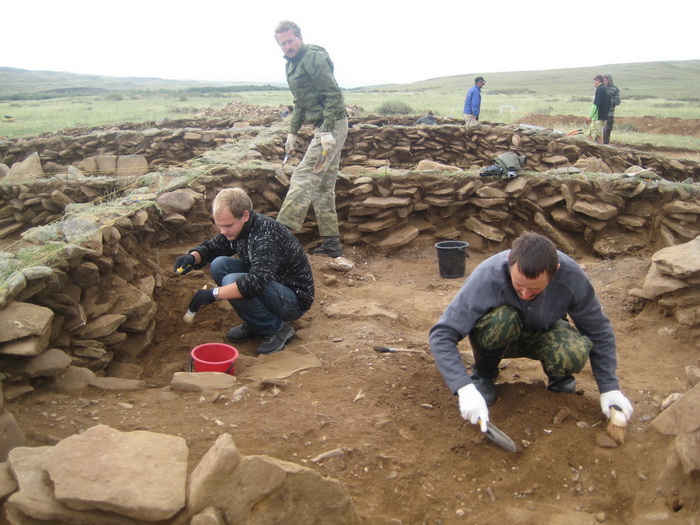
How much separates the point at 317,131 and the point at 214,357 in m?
3.41

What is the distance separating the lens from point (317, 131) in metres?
6.38

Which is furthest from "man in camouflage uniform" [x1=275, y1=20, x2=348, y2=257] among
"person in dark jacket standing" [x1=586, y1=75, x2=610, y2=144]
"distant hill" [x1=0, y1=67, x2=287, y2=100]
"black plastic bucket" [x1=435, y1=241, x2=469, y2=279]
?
"distant hill" [x1=0, y1=67, x2=287, y2=100]

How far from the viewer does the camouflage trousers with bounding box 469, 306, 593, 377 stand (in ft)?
9.05

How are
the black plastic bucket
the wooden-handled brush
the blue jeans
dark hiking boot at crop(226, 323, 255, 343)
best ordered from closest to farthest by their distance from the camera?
the wooden-handled brush → the blue jeans → dark hiking boot at crop(226, 323, 255, 343) → the black plastic bucket

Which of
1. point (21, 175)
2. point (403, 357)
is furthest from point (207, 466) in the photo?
point (21, 175)

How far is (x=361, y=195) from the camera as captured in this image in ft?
23.0

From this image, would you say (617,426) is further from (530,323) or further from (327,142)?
(327,142)

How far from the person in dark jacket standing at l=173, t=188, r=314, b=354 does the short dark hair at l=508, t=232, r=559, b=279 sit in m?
1.91

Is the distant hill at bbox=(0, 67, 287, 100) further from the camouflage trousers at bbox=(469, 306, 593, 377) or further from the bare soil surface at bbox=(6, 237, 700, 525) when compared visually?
the camouflage trousers at bbox=(469, 306, 593, 377)

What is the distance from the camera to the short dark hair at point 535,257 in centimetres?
246

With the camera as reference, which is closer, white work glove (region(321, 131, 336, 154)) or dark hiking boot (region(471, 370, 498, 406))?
dark hiking boot (region(471, 370, 498, 406))

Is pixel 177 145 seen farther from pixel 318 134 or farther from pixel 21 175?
pixel 318 134

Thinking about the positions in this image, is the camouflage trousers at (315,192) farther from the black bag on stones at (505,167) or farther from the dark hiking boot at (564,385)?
the dark hiking boot at (564,385)

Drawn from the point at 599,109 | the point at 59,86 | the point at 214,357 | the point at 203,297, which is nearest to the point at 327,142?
the point at 203,297
